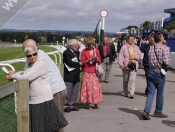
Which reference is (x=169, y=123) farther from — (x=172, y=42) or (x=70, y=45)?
(x=172, y=42)

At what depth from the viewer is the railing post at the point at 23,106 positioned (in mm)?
6348

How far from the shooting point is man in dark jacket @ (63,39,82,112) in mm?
10656

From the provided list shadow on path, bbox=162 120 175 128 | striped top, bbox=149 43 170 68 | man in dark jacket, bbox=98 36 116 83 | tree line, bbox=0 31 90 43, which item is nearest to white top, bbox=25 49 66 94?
tree line, bbox=0 31 90 43

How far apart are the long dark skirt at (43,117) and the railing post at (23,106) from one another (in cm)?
15

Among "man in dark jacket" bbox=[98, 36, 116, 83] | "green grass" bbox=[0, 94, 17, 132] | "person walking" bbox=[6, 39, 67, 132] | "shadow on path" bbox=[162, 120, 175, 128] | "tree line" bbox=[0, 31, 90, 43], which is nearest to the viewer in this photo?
"green grass" bbox=[0, 94, 17, 132]

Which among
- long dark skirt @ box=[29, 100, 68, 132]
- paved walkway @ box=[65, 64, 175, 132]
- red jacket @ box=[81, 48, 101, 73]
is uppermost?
red jacket @ box=[81, 48, 101, 73]

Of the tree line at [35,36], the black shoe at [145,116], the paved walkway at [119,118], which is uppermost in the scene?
the tree line at [35,36]

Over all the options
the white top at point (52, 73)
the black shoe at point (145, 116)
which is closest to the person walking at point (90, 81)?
the black shoe at point (145, 116)

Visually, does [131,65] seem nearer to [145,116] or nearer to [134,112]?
[134,112]

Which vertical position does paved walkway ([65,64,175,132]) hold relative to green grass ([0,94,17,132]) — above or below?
below

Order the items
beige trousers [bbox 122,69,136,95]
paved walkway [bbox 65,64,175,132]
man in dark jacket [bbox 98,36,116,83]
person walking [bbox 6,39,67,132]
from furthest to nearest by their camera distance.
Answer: man in dark jacket [bbox 98,36,116,83], beige trousers [bbox 122,69,136,95], paved walkway [bbox 65,64,175,132], person walking [bbox 6,39,67,132]

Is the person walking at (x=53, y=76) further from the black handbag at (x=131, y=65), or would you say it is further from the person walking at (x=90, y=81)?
the black handbag at (x=131, y=65)

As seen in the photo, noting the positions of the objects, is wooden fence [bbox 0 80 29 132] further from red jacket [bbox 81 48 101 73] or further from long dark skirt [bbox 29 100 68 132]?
red jacket [bbox 81 48 101 73]

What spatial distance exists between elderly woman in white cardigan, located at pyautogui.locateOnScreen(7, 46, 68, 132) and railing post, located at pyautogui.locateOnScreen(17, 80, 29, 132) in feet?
0.38
